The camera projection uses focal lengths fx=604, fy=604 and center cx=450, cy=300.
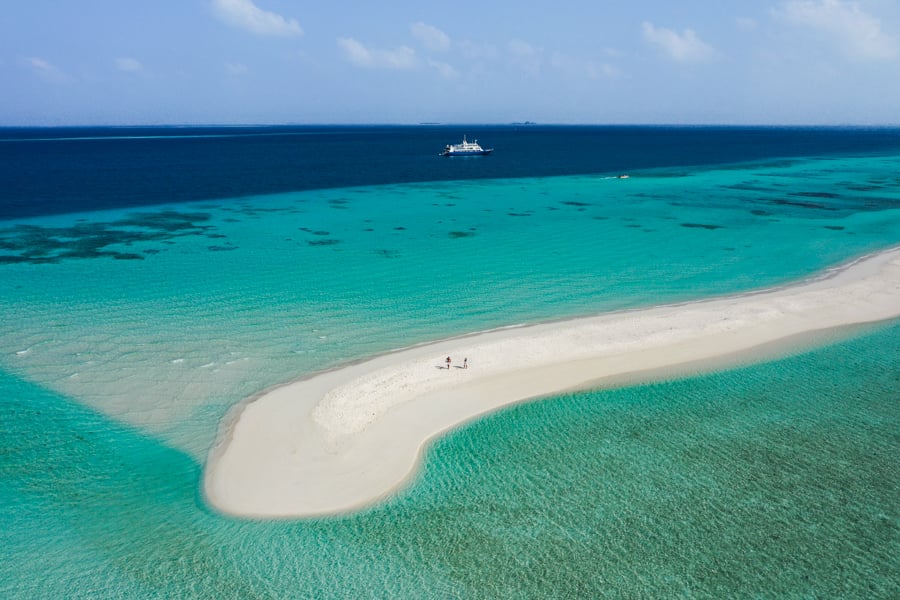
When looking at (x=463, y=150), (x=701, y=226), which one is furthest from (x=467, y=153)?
(x=701, y=226)

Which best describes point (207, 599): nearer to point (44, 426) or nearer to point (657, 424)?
point (44, 426)

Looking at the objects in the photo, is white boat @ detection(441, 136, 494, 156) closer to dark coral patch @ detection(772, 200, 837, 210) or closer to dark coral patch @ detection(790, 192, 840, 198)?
dark coral patch @ detection(790, 192, 840, 198)

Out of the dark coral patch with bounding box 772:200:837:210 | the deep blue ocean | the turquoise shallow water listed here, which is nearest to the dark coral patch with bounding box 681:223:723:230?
the deep blue ocean

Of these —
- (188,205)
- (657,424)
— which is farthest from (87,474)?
(188,205)

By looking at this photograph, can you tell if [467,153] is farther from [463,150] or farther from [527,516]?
[527,516]

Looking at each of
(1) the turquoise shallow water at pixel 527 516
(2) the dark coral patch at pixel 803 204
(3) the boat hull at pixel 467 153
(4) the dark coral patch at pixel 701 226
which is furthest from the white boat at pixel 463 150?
(1) the turquoise shallow water at pixel 527 516

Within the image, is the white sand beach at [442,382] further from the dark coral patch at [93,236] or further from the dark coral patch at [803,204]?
the dark coral patch at [803,204]
